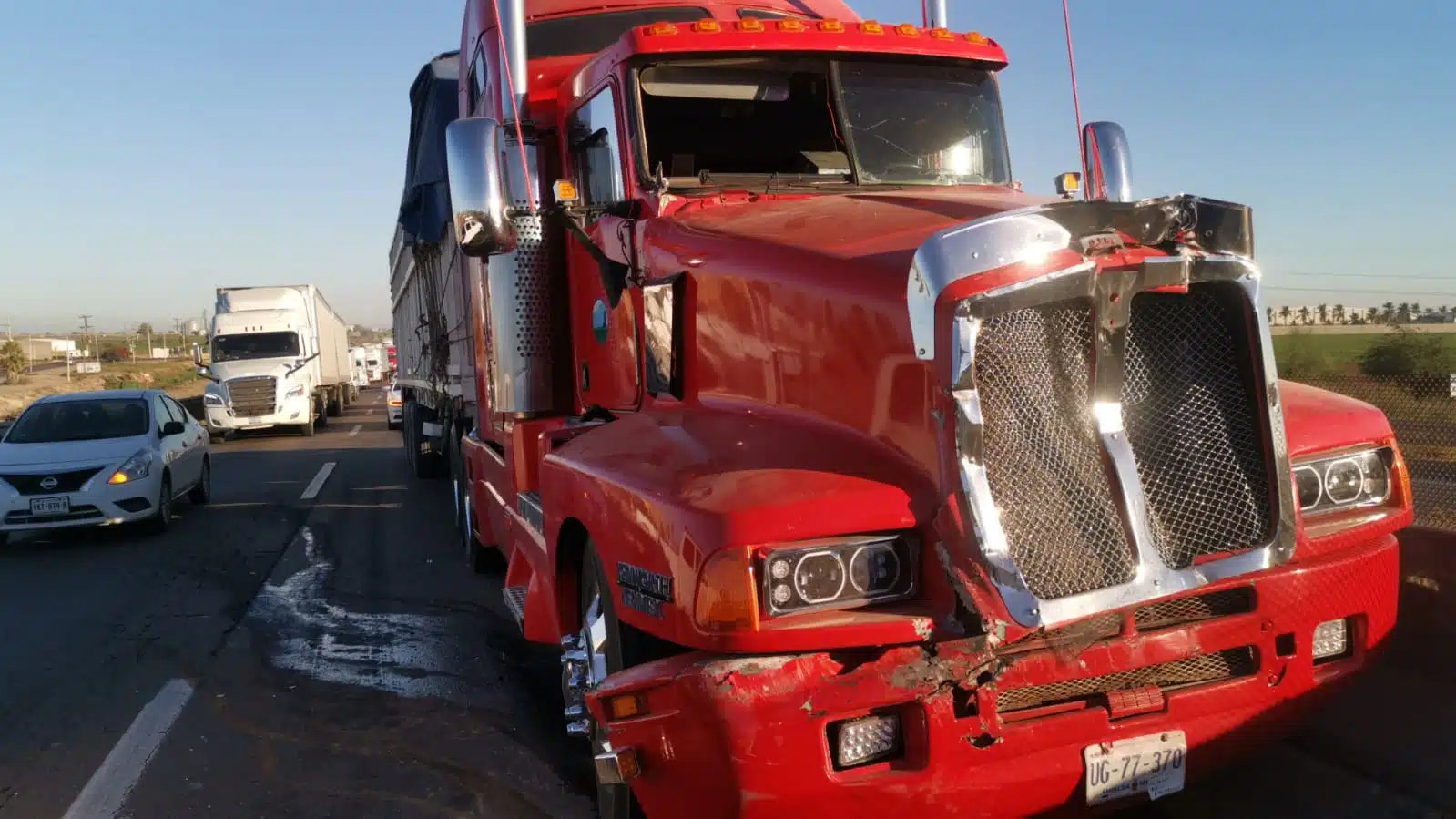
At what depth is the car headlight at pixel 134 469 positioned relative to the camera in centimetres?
1161

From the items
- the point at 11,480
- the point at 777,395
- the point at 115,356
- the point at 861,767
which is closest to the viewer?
the point at 861,767

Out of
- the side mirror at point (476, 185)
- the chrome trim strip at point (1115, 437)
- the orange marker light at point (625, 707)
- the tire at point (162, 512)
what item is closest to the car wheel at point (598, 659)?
the orange marker light at point (625, 707)

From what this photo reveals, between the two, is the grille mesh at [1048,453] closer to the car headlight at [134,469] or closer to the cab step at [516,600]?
the cab step at [516,600]

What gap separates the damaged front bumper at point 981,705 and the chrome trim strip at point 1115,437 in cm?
16

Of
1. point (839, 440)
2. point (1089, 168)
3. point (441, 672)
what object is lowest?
point (441, 672)

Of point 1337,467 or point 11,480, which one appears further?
point 11,480

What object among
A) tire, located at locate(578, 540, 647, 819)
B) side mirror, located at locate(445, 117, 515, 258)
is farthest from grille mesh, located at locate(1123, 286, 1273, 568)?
side mirror, located at locate(445, 117, 515, 258)

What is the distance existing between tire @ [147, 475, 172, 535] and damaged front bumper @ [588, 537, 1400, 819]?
10344 millimetres

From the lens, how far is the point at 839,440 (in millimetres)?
3428

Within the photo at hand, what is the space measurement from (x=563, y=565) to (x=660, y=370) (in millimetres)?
880

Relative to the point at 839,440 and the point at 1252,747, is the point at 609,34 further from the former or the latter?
the point at 1252,747

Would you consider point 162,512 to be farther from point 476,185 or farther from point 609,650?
point 609,650

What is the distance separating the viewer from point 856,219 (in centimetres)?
409

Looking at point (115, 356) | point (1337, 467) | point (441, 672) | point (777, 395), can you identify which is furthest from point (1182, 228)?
point (115, 356)
